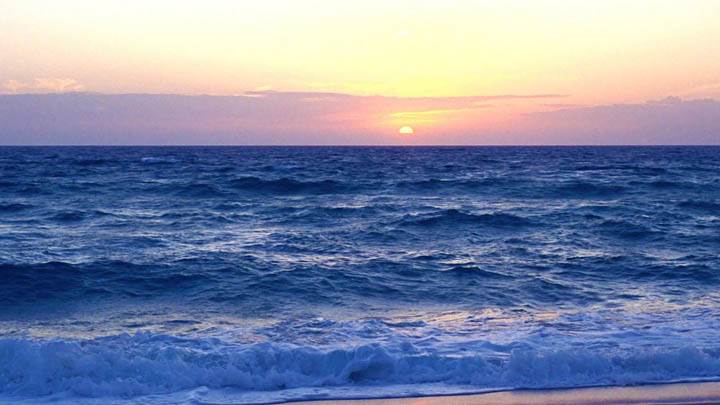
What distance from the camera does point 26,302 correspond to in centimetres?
1146

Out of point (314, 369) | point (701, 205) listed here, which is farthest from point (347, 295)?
point (701, 205)

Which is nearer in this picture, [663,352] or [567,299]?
[663,352]

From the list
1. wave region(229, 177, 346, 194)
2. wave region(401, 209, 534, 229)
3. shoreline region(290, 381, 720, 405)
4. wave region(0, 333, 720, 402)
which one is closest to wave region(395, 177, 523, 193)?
wave region(229, 177, 346, 194)

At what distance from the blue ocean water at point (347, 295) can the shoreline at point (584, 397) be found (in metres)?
0.20

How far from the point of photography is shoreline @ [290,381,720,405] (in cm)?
682

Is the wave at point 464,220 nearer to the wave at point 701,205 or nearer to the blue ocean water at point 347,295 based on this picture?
the blue ocean water at point 347,295

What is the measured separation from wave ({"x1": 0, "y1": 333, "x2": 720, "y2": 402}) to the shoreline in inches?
7.7

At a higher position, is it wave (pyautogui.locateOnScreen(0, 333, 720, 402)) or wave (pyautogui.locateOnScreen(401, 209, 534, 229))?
wave (pyautogui.locateOnScreen(401, 209, 534, 229))

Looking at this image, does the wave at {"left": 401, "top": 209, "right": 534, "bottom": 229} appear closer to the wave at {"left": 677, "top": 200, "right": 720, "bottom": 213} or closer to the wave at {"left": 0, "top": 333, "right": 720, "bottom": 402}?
the wave at {"left": 677, "top": 200, "right": 720, "bottom": 213}

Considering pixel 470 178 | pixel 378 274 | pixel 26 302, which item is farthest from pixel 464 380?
pixel 470 178

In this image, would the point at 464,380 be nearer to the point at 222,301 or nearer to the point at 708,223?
the point at 222,301

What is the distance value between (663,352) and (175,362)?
557cm

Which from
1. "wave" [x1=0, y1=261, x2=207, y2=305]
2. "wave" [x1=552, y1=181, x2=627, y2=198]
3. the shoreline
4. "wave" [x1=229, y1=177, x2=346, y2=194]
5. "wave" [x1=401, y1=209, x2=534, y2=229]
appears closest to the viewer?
the shoreline

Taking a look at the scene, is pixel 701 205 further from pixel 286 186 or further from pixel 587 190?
pixel 286 186
